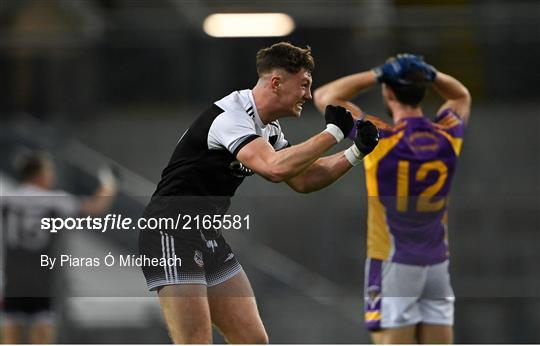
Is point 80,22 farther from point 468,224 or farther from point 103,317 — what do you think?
point 468,224

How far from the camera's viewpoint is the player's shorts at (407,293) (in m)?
6.74

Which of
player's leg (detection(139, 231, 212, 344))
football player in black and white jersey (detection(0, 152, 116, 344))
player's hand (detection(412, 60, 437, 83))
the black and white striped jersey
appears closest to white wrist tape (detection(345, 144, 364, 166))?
the black and white striped jersey

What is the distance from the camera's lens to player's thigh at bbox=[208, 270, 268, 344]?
5.71 metres

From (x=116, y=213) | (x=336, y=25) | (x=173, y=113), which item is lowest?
(x=116, y=213)

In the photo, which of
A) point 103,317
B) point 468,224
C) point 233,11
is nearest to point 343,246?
point 468,224

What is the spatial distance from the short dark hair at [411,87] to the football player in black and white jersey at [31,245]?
5.73 feet

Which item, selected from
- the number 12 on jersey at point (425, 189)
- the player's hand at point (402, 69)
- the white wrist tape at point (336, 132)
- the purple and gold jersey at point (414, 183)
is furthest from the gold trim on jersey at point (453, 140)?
the white wrist tape at point (336, 132)

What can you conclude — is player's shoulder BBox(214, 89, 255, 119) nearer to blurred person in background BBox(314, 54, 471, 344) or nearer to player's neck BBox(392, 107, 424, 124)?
blurred person in background BBox(314, 54, 471, 344)

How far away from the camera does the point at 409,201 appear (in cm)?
664

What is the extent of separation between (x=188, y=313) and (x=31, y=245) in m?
3.63

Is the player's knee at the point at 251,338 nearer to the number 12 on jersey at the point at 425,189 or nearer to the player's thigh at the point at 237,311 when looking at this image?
the player's thigh at the point at 237,311

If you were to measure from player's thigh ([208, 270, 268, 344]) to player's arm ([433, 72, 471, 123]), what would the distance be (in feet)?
5.60

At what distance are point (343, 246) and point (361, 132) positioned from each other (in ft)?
18.4

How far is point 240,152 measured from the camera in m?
5.23
